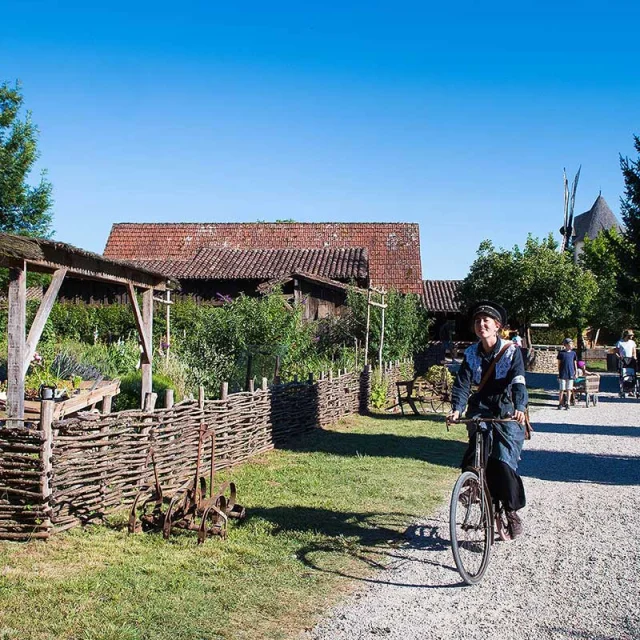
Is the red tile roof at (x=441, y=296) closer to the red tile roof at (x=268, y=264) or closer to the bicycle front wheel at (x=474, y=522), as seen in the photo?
the red tile roof at (x=268, y=264)

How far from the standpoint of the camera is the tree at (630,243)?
18594 millimetres

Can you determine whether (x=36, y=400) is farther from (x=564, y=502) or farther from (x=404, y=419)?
(x=404, y=419)

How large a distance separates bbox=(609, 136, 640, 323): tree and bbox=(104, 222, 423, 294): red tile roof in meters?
16.6

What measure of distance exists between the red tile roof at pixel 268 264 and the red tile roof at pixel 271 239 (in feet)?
14.9

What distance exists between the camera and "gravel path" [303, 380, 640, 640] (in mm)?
4391

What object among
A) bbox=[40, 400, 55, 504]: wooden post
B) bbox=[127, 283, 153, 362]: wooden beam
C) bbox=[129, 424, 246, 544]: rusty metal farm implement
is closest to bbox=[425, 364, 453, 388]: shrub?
bbox=[127, 283, 153, 362]: wooden beam

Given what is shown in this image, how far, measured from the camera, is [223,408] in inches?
362

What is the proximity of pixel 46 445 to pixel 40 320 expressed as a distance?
1.70m

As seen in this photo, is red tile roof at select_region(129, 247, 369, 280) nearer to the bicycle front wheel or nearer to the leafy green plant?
the leafy green plant

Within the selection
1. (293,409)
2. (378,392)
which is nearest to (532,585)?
(293,409)

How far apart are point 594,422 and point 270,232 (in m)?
25.3

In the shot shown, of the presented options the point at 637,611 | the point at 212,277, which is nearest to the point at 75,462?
the point at 637,611

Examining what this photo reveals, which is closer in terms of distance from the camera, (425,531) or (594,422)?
(425,531)

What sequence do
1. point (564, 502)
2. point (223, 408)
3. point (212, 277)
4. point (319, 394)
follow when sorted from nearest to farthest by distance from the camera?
1. point (564, 502)
2. point (223, 408)
3. point (319, 394)
4. point (212, 277)
